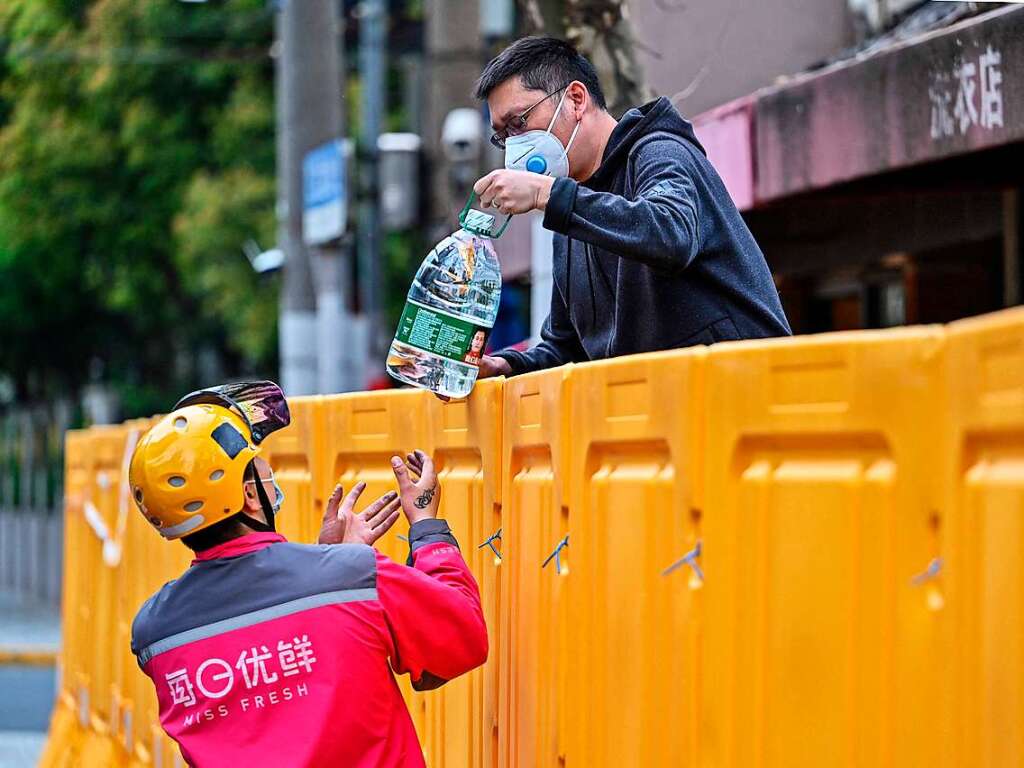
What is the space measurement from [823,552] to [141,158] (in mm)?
24002

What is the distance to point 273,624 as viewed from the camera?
395 cm

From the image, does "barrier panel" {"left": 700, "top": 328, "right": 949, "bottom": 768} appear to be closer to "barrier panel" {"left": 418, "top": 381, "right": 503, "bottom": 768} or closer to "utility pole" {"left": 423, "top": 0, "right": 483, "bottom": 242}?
"barrier panel" {"left": 418, "top": 381, "right": 503, "bottom": 768}

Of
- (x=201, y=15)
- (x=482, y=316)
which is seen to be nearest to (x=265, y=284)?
(x=201, y=15)

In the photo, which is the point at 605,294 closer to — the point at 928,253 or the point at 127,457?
the point at 127,457

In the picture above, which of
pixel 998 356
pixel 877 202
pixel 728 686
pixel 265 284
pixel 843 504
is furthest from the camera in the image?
pixel 265 284

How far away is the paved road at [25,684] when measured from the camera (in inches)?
497

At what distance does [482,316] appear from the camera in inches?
187

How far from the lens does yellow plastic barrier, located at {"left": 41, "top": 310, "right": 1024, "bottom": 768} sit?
105 inches

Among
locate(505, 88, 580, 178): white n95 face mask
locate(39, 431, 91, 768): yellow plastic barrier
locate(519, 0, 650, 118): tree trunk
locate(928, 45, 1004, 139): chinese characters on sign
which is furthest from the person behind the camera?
locate(39, 431, 91, 768): yellow plastic barrier

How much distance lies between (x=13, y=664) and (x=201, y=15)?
1087 cm

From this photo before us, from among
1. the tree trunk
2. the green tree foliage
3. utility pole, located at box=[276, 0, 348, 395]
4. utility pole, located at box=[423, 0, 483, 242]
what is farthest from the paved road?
the tree trunk

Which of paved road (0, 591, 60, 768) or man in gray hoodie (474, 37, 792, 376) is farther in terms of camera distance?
paved road (0, 591, 60, 768)

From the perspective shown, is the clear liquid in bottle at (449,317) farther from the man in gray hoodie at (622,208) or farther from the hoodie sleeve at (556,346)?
the hoodie sleeve at (556,346)

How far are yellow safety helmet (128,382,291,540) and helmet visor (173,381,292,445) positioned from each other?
113 millimetres
